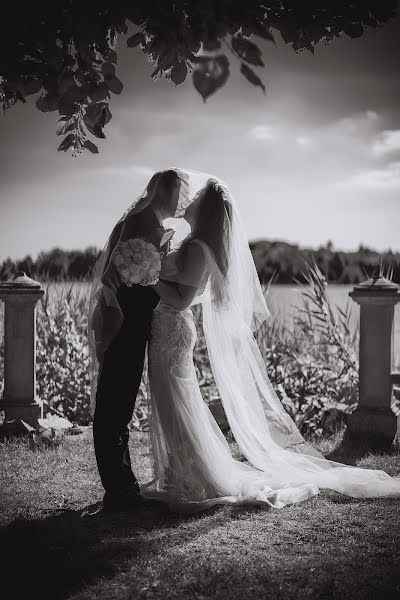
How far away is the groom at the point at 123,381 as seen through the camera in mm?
4047

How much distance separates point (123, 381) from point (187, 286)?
Result: 2.63 ft

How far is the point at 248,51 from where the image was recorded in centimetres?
257

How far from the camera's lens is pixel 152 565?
124 inches

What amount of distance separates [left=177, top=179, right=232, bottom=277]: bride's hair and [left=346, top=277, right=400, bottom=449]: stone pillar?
2.19 meters

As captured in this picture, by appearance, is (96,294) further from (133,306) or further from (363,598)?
(363,598)

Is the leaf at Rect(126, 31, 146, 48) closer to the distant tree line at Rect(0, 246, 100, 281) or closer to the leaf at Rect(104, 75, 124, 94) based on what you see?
the leaf at Rect(104, 75, 124, 94)

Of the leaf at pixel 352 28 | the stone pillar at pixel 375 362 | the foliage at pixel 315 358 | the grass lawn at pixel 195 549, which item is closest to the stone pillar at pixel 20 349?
the grass lawn at pixel 195 549

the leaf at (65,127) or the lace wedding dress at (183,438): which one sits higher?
the leaf at (65,127)

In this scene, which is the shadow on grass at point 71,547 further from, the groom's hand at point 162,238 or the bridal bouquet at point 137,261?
the groom's hand at point 162,238

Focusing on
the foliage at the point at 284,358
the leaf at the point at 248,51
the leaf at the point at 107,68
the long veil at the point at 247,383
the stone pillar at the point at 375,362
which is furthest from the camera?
the foliage at the point at 284,358

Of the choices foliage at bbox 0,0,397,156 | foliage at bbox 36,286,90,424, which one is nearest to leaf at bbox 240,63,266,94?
foliage at bbox 0,0,397,156

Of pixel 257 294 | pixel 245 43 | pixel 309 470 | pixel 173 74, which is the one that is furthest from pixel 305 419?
pixel 245 43

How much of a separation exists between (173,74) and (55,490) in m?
3.12

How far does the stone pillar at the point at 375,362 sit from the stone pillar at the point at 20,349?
3.25 meters
